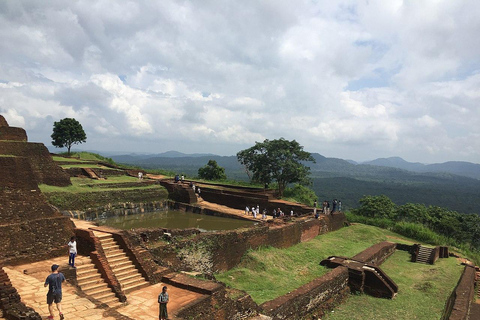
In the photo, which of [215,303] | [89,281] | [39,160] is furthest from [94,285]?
[39,160]

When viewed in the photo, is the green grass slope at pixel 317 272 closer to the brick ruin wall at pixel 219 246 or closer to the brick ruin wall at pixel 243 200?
the brick ruin wall at pixel 219 246

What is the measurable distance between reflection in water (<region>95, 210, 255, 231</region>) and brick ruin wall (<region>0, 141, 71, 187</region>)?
3.83m

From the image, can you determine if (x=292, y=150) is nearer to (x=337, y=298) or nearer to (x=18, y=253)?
(x=337, y=298)

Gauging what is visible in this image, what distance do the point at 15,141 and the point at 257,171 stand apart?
65.4 feet

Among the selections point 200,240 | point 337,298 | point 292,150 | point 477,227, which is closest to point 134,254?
point 200,240

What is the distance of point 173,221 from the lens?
1906 cm

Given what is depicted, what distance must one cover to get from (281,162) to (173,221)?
13.4 metres

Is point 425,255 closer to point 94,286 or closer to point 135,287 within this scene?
point 135,287

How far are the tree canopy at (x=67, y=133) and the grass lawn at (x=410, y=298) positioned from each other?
3679 centimetres

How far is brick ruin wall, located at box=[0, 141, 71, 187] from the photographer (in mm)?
18003

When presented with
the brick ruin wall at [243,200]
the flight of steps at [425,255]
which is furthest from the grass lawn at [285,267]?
the brick ruin wall at [243,200]

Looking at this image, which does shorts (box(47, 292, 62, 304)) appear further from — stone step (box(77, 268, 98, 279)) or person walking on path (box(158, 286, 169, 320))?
stone step (box(77, 268, 98, 279))

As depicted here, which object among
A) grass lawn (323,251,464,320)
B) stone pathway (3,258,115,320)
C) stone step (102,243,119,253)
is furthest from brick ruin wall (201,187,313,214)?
stone pathway (3,258,115,320)

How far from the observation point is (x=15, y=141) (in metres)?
18.5
